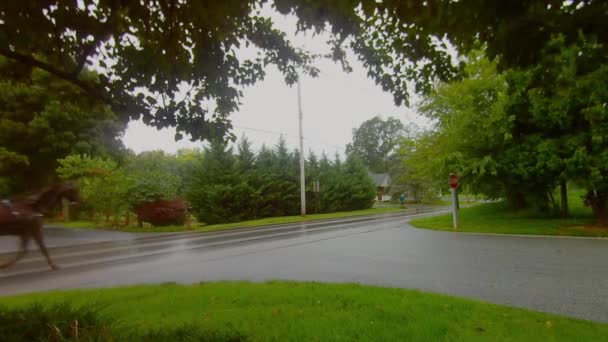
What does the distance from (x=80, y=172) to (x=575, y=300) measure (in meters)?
20.2

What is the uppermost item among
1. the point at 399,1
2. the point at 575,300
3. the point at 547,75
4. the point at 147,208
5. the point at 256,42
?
the point at 256,42

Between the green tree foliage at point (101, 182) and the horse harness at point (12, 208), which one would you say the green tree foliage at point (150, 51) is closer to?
the horse harness at point (12, 208)

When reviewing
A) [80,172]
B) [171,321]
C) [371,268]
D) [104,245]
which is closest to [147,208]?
[80,172]

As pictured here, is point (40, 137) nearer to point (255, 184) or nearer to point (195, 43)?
point (255, 184)

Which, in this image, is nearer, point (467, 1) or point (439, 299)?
point (467, 1)

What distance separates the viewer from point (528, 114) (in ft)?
43.8

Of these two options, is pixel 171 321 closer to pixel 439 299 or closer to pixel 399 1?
pixel 439 299

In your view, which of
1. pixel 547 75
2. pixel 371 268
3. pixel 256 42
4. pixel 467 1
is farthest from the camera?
pixel 371 268

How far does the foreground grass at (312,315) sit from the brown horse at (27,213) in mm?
1843

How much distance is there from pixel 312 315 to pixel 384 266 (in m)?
3.88

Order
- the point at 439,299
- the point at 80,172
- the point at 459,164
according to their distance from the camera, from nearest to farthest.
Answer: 1. the point at 439,299
2. the point at 459,164
3. the point at 80,172

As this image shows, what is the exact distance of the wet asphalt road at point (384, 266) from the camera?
225 inches

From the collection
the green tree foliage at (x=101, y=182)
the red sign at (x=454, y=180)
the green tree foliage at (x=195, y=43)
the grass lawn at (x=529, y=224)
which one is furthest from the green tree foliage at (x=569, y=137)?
the green tree foliage at (x=101, y=182)

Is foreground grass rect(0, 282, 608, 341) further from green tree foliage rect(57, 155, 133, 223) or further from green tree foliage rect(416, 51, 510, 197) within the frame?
green tree foliage rect(57, 155, 133, 223)
